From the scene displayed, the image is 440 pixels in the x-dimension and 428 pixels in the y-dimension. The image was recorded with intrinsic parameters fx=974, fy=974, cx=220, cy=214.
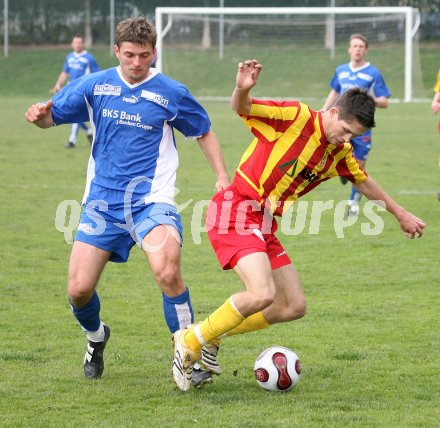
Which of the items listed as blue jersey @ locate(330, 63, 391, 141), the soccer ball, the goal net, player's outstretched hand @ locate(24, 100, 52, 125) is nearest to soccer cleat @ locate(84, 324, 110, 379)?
the soccer ball

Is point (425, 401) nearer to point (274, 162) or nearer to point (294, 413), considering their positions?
point (294, 413)

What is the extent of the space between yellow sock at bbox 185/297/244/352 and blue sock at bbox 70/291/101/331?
25.2 inches

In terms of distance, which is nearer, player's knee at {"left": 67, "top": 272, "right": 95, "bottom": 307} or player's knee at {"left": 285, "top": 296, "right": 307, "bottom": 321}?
player's knee at {"left": 67, "top": 272, "right": 95, "bottom": 307}

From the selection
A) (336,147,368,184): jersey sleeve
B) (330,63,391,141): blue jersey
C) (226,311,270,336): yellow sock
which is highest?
(336,147,368,184): jersey sleeve

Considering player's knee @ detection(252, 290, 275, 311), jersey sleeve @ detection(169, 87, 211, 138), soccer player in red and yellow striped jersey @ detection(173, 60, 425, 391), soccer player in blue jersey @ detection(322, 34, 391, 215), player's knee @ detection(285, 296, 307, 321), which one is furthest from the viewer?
soccer player in blue jersey @ detection(322, 34, 391, 215)

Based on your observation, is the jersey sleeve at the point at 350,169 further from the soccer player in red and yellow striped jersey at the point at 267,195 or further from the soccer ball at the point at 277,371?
the soccer ball at the point at 277,371

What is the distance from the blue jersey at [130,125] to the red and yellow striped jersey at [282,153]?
0.44 m

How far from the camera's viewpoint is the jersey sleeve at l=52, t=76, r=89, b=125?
573 centimetres

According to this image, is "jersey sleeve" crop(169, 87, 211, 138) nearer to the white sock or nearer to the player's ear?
the player's ear

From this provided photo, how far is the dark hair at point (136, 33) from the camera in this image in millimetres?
5469

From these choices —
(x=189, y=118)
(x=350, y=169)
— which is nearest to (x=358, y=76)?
(x=350, y=169)

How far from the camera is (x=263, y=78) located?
1257 inches

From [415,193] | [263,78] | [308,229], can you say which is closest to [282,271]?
[308,229]

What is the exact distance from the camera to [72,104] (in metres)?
5.75
